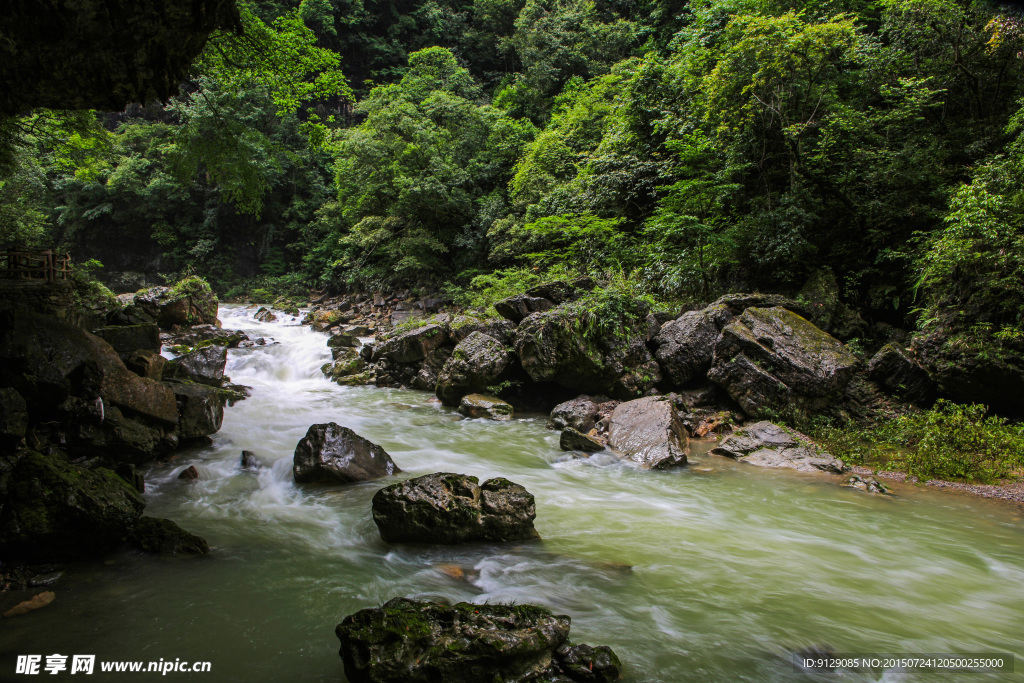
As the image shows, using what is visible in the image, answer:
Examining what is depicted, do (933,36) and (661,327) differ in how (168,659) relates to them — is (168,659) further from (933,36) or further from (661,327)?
(933,36)

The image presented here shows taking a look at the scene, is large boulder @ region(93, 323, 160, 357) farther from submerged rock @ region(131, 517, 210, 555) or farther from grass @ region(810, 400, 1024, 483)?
grass @ region(810, 400, 1024, 483)

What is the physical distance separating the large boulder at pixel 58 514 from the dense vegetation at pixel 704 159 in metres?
6.28

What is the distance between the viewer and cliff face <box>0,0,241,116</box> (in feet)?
15.4

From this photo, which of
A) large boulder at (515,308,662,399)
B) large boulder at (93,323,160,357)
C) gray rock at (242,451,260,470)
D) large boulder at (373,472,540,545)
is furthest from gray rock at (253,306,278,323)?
large boulder at (373,472,540,545)

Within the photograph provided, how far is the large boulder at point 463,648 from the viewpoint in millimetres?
2982

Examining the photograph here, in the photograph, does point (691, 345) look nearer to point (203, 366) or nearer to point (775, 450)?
point (775, 450)

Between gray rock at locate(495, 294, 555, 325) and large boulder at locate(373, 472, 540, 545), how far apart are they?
711 centimetres

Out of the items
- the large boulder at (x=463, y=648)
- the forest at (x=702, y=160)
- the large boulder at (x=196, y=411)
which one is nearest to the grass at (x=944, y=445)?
the forest at (x=702, y=160)

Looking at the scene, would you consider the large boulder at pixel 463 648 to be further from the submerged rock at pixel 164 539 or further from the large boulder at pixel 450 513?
the submerged rock at pixel 164 539

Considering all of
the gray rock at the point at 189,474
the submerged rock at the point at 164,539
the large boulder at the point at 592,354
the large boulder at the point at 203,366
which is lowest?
the gray rock at the point at 189,474

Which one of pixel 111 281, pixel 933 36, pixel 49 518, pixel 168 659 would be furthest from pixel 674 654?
pixel 111 281

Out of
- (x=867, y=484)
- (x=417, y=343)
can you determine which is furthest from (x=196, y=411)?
(x=867, y=484)

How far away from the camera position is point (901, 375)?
850cm

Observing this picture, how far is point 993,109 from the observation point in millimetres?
10070
